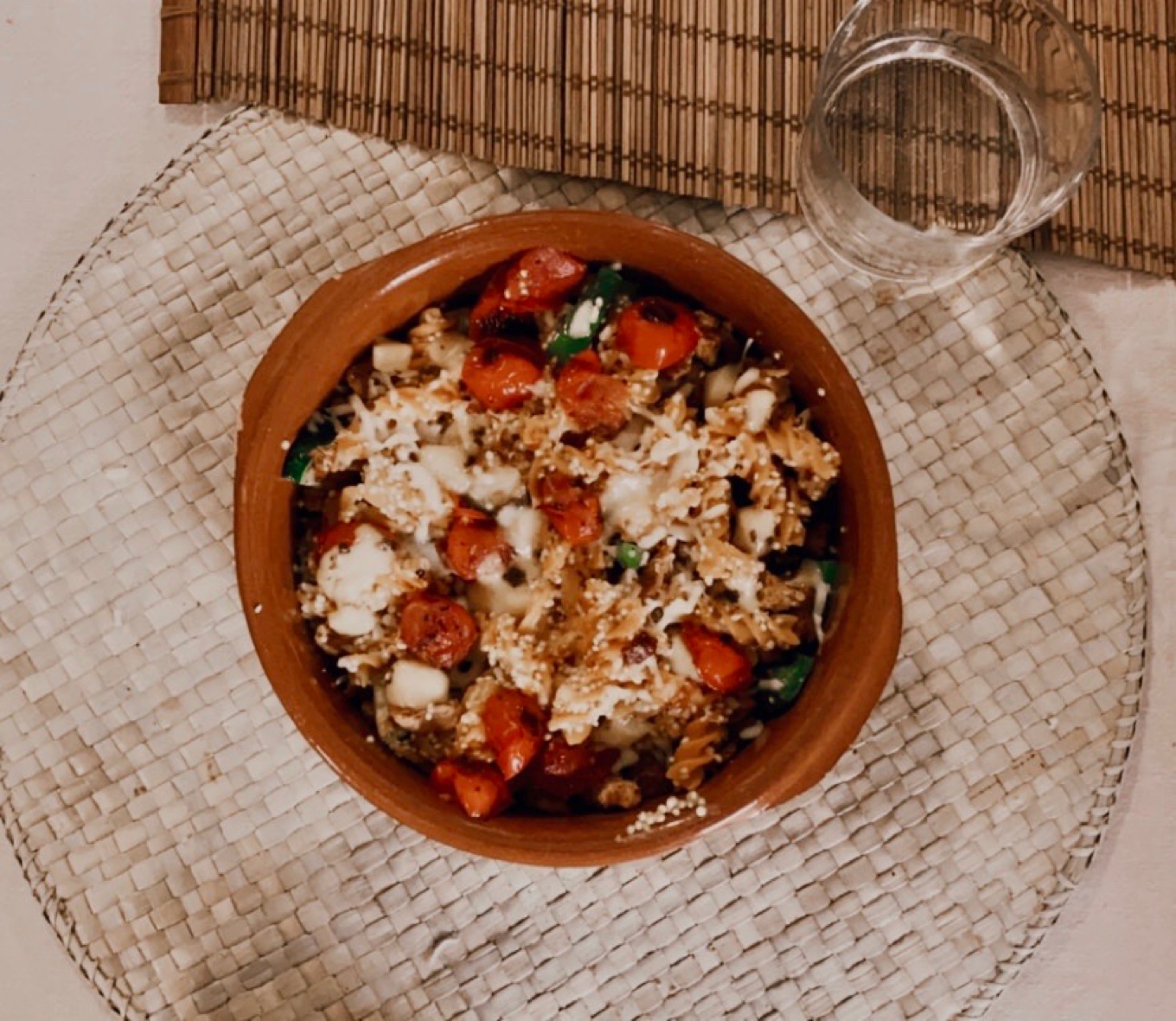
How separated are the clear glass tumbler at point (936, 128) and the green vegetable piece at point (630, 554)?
38 cm

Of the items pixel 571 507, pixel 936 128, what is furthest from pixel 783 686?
pixel 936 128

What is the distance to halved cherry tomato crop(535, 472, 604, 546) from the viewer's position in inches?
42.0

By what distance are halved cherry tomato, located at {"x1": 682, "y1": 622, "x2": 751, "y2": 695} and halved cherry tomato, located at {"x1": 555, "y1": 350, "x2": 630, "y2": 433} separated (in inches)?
8.0

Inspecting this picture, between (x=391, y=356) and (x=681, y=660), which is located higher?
(x=391, y=356)

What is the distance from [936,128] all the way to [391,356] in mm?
621

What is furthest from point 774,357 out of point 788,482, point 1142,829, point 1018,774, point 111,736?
point 111,736

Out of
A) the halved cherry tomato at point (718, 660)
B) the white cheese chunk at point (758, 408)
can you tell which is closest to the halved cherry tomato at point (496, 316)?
the white cheese chunk at point (758, 408)

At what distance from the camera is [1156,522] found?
1262 millimetres

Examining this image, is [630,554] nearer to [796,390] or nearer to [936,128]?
[796,390]

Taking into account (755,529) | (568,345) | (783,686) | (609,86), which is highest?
(609,86)

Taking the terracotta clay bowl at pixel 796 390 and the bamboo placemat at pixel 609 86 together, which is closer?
the terracotta clay bowl at pixel 796 390

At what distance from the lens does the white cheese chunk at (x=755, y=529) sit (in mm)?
1077

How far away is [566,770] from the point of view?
109 cm

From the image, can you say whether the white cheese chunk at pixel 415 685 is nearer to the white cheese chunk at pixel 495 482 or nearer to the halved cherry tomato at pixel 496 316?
the white cheese chunk at pixel 495 482
